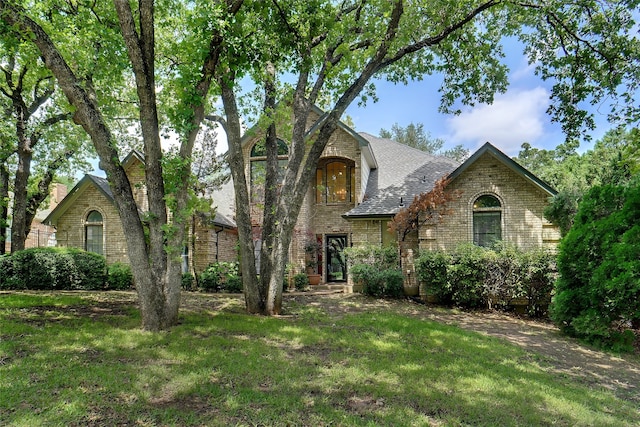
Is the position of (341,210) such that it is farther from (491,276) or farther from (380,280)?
(491,276)

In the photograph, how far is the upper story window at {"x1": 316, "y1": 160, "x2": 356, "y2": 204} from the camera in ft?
56.3

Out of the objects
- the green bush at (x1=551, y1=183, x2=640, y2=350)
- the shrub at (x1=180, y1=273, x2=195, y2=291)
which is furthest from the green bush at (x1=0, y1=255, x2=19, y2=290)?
the green bush at (x1=551, y1=183, x2=640, y2=350)

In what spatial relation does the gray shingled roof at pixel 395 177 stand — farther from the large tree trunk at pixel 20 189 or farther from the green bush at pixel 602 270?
the large tree trunk at pixel 20 189

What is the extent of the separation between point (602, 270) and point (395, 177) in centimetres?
1117

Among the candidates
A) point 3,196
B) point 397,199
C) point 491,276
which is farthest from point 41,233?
point 491,276

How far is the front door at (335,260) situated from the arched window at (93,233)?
1106cm

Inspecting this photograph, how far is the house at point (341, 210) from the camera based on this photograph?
13023 millimetres

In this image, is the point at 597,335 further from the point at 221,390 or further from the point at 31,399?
the point at 31,399

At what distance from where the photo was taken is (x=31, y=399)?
388 centimetres

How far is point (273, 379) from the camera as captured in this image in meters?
4.71

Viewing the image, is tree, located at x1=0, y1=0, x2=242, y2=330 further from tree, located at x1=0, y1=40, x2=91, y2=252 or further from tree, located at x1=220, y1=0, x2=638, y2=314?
tree, located at x1=0, y1=40, x2=91, y2=252

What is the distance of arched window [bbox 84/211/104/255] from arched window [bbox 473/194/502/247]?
55.3 feet

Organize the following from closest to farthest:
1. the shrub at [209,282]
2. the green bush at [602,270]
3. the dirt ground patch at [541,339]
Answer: the dirt ground patch at [541,339] → the green bush at [602,270] → the shrub at [209,282]

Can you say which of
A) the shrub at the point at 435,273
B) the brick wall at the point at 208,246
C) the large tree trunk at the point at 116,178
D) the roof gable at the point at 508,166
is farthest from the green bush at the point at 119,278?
the roof gable at the point at 508,166
